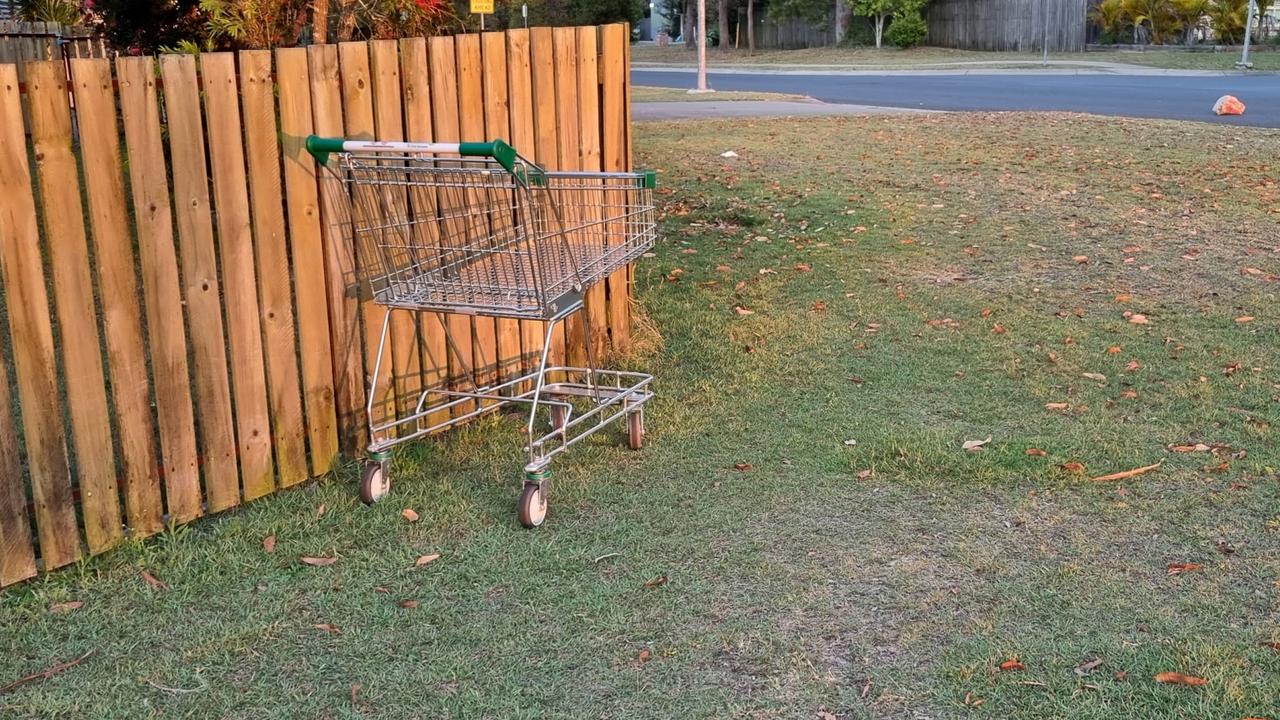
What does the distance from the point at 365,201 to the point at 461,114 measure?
772mm

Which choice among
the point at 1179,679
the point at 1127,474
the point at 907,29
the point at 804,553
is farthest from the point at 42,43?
the point at 907,29

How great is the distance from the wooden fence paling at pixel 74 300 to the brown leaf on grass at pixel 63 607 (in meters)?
0.31

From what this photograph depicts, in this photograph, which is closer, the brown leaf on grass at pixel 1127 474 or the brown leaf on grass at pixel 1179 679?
the brown leaf on grass at pixel 1179 679

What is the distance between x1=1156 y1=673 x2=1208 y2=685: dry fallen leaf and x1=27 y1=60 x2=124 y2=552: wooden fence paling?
11.5 feet

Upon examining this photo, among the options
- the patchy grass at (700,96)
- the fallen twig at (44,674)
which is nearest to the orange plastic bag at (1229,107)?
the patchy grass at (700,96)

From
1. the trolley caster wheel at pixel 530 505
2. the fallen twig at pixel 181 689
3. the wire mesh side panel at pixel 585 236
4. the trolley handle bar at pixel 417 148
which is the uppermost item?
the trolley handle bar at pixel 417 148

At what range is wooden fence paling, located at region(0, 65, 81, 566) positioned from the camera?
12.6ft

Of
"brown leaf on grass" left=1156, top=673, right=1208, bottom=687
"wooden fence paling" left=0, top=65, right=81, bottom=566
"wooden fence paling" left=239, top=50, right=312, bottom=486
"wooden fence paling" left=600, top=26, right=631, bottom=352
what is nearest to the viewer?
"brown leaf on grass" left=1156, top=673, right=1208, bottom=687

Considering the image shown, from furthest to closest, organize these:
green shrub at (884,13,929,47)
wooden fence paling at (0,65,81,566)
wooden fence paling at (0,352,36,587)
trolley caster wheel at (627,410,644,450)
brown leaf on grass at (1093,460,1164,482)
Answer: green shrub at (884,13,929,47) → trolley caster wheel at (627,410,644,450) → brown leaf on grass at (1093,460,1164,482) → wooden fence paling at (0,352,36,587) → wooden fence paling at (0,65,81,566)

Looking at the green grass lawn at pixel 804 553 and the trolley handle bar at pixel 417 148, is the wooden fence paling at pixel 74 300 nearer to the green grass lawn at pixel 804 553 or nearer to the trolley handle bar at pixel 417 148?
the green grass lawn at pixel 804 553

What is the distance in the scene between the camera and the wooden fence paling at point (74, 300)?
3.91 metres

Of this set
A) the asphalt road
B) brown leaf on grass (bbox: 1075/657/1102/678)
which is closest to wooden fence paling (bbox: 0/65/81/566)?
brown leaf on grass (bbox: 1075/657/1102/678)

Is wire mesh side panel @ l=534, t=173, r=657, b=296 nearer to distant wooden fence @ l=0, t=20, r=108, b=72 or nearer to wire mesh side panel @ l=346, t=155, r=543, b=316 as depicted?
wire mesh side panel @ l=346, t=155, r=543, b=316

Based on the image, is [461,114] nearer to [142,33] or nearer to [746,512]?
[746,512]
